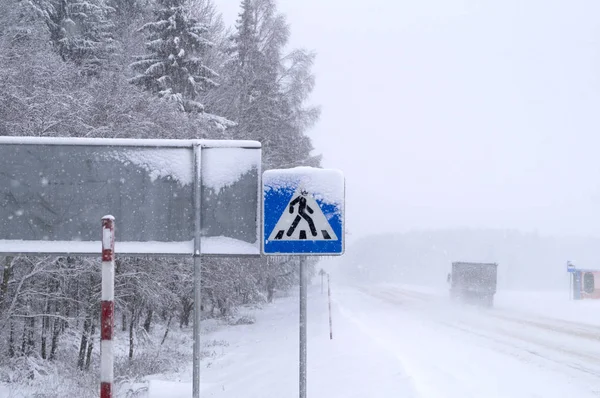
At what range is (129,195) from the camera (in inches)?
231

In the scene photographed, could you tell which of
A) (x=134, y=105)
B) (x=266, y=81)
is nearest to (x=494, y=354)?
(x=134, y=105)

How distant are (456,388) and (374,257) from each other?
530ft

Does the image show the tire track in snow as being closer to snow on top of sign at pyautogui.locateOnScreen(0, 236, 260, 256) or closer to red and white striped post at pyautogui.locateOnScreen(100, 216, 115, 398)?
snow on top of sign at pyautogui.locateOnScreen(0, 236, 260, 256)

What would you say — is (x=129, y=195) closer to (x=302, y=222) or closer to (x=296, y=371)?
(x=302, y=222)

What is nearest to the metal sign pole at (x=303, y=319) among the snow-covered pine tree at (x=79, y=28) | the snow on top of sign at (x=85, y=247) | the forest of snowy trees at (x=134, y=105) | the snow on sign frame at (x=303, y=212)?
the snow on sign frame at (x=303, y=212)

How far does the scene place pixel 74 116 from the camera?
404 inches

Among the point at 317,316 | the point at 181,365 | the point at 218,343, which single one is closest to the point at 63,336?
the point at 181,365

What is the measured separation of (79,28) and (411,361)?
20460 mm

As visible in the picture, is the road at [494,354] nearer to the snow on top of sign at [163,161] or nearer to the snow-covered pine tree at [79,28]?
the snow on top of sign at [163,161]

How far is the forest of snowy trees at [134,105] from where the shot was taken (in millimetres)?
9641

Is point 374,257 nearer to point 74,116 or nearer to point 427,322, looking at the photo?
point 427,322

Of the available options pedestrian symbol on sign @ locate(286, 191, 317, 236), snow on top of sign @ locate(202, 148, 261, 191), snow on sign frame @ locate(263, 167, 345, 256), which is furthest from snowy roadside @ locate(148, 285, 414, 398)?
snow on top of sign @ locate(202, 148, 261, 191)

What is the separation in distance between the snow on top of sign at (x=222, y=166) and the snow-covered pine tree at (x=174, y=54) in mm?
11404

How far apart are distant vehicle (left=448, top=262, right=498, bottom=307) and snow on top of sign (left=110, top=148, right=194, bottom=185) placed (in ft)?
83.7
